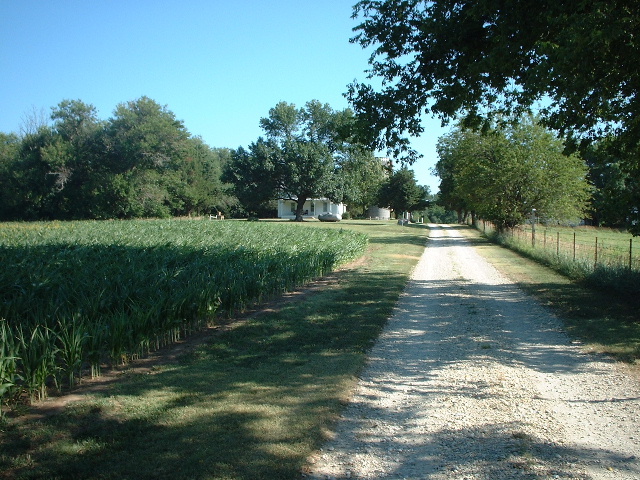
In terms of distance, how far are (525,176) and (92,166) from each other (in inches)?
1921

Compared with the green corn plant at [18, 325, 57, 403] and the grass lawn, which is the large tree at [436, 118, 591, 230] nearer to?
the grass lawn

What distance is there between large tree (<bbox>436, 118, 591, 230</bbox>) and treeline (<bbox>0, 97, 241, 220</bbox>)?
39.2m

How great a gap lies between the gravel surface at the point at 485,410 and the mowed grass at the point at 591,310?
0.42m

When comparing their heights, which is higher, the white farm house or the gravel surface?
the white farm house

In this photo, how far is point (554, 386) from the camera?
5812mm

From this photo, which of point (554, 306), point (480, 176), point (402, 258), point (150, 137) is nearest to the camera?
point (554, 306)

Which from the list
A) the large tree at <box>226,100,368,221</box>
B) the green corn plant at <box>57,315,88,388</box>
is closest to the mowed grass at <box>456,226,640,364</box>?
the green corn plant at <box>57,315,88,388</box>

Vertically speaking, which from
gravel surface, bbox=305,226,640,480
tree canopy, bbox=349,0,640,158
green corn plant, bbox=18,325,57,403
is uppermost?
tree canopy, bbox=349,0,640,158

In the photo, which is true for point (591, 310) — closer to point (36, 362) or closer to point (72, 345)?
point (72, 345)

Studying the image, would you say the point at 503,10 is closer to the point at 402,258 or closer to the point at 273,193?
the point at 402,258

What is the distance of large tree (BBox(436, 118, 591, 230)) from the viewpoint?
28.5m

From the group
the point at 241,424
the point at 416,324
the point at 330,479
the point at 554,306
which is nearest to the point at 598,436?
the point at 330,479

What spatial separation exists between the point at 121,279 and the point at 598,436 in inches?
278

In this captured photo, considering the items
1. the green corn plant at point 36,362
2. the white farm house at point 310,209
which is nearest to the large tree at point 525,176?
the green corn plant at point 36,362
